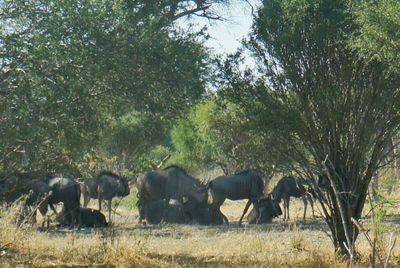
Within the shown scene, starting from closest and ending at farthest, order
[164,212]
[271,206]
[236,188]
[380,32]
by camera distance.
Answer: [380,32] < [164,212] < [271,206] < [236,188]

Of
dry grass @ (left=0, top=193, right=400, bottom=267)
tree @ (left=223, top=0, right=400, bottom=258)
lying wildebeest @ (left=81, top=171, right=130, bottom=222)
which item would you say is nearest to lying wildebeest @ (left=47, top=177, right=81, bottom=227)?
lying wildebeest @ (left=81, top=171, right=130, bottom=222)

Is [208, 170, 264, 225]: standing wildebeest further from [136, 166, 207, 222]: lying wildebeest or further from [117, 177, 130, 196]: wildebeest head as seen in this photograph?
[117, 177, 130, 196]: wildebeest head

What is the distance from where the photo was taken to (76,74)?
45.6 feet

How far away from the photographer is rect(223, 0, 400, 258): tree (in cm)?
1428

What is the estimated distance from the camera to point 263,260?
14.6 m

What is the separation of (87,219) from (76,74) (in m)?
12.5

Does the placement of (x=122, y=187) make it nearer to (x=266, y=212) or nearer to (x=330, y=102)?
(x=266, y=212)

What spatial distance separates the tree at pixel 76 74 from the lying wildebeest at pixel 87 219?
8.98m

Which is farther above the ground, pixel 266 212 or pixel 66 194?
pixel 66 194

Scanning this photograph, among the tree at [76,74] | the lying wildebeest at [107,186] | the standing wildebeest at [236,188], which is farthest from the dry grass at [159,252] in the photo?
the lying wildebeest at [107,186]

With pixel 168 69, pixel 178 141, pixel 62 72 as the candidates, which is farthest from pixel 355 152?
pixel 178 141

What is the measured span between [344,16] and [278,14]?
1.15 metres

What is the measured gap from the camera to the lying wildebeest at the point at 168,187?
2794cm

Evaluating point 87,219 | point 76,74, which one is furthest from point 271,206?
point 76,74
